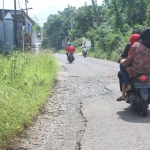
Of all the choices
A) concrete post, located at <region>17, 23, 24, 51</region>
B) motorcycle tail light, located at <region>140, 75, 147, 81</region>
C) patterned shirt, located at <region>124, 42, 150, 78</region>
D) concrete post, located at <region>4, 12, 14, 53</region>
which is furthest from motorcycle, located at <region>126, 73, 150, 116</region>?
concrete post, located at <region>17, 23, 24, 51</region>

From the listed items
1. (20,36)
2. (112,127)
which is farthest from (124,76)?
(20,36)

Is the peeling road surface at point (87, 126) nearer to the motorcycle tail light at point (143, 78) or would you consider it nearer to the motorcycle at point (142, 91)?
the motorcycle at point (142, 91)

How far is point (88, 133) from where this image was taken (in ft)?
15.2

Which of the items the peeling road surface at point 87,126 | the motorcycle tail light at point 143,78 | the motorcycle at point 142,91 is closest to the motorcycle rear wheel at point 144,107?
the motorcycle at point 142,91

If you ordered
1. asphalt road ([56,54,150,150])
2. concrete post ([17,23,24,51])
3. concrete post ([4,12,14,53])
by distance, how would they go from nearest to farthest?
asphalt road ([56,54,150,150]), concrete post ([4,12,14,53]), concrete post ([17,23,24,51])

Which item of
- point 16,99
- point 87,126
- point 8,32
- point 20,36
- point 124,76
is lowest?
point 87,126

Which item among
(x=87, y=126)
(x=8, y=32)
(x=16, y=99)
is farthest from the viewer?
(x=8, y=32)

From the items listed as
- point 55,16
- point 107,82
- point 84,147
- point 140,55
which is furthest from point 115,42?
point 55,16

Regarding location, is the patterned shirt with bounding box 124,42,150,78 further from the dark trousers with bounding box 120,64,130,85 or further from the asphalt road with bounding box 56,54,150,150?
the asphalt road with bounding box 56,54,150,150

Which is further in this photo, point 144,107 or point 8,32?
point 8,32

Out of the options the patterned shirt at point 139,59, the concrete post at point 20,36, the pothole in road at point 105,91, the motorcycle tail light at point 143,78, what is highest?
the concrete post at point 20,36

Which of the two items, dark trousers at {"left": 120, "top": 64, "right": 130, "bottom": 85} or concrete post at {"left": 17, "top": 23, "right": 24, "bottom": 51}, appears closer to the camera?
dark trousers at {"left": 120, "top": 64, "right": 130, "bottom": 85}

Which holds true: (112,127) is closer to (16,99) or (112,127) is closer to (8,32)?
(16,99)

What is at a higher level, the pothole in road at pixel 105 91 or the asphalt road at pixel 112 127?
the pothole in road at pixel 105 91
